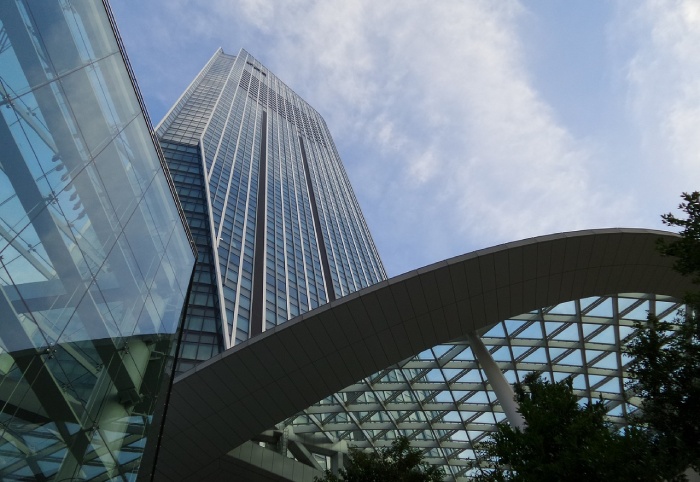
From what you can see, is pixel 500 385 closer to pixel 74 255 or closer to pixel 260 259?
pixel 74 255

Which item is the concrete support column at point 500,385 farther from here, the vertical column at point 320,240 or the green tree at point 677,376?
the vertical column at point 320,240

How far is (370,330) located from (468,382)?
→ 13649 mm

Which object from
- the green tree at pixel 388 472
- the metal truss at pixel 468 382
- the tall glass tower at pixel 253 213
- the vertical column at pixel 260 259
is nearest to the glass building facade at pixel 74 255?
the green tree at pixel 388 472

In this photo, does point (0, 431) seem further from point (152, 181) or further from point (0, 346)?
point (152, 181)

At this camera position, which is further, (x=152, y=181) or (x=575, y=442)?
(x=152, y=181)

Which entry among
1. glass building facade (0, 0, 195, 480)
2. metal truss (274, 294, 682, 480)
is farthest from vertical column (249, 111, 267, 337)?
glass building facade (0, 0, 195, 480)

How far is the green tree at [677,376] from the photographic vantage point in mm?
9219

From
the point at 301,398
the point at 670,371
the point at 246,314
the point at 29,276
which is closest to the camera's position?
the point at 29,276

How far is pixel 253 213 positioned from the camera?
73188mm

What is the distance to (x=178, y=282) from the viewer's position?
1356 centimetres

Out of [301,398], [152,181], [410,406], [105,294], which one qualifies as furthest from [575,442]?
[410,406]

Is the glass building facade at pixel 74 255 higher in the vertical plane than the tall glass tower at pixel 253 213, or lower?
lower

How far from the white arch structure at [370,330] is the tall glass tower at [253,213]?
827 inches

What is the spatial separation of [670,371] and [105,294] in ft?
34.4
